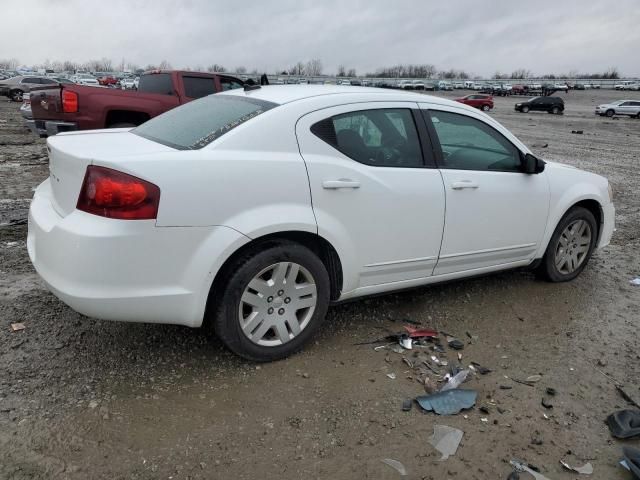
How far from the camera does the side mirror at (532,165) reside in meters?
4.18

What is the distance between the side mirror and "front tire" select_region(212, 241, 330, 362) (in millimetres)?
1993

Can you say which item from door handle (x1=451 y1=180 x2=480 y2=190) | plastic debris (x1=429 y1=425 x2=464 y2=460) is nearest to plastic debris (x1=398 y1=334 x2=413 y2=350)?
plastic debris (x1=429 y1=425 x2=464 y2=460)

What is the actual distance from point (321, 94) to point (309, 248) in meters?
1.02

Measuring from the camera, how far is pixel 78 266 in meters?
2.68

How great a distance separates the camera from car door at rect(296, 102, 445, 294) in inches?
127

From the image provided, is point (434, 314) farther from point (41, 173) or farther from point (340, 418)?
point (41, 173)

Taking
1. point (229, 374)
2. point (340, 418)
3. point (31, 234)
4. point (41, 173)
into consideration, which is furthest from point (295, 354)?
point (41, 173)

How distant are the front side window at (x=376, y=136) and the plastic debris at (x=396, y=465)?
5.82 feet

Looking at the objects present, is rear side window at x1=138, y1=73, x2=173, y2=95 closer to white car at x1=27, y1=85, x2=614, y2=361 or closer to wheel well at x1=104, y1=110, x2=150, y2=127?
wheel well at x1=104, y1=110, x2=150, y2=127

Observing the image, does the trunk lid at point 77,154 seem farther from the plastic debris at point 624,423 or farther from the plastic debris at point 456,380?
the plastic debris at point 624,423

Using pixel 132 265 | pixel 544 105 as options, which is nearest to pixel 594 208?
pixel 132 265

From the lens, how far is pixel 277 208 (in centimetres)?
302

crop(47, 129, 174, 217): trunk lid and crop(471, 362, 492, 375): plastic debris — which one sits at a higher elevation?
crop(47, 129, 174, 217): trunk lid

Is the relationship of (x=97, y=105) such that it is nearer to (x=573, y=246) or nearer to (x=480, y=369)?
(x=573, y=246)
